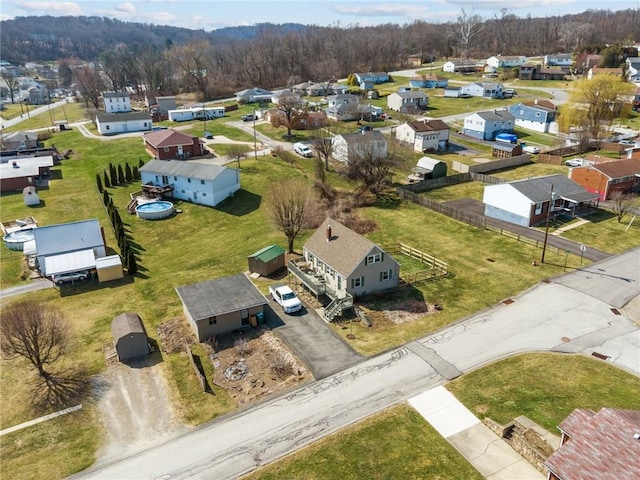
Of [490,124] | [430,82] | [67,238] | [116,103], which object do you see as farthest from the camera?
[430,82]

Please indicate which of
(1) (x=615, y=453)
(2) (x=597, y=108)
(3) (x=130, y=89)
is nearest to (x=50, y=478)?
(1) (x=615, y=453)

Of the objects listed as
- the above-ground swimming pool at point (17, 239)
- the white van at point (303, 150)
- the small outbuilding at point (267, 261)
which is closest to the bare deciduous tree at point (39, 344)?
the small outbuilding at point (267, 261)

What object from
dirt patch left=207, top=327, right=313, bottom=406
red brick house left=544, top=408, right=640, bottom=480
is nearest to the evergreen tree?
dirt patch left=207, top=327, right=313, bottom=406

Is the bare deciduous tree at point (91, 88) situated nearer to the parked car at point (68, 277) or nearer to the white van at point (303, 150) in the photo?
the white van at point (303, 150)

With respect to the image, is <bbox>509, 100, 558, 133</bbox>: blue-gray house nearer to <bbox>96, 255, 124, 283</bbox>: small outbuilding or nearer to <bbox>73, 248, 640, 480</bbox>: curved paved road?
<bbox>73, 248, 640, 480</bbox>: curved paved road

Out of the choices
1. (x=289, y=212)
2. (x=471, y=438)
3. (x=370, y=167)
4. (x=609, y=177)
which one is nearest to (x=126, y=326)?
(x=289, y=212)

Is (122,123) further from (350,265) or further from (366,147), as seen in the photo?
(350,265)
